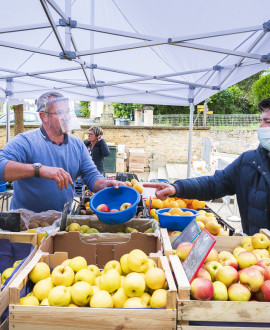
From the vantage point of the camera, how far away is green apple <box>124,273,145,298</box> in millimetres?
1348

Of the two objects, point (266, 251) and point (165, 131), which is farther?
point (165, 131)

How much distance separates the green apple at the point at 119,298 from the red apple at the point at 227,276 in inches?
17.1

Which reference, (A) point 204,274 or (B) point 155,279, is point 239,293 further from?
(B) point 155,279

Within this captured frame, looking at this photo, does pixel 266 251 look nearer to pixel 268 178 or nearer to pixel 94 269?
pixel 268 178

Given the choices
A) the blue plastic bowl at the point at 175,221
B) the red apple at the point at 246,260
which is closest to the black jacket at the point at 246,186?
the blue plastic bowl at the point at 175,221

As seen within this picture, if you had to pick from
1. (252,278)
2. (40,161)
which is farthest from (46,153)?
(252,278)

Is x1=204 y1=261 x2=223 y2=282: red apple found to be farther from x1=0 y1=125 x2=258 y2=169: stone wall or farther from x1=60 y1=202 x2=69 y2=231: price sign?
x1=0 y1=125 x2=258 y2=169: stone wall

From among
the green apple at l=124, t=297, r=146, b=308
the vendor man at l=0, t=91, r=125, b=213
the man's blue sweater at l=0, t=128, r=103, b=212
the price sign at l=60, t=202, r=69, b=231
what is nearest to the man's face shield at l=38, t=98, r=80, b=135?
the vendor man at l=0, t=91, r=125, b=213

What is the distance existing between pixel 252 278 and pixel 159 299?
1.43 ft

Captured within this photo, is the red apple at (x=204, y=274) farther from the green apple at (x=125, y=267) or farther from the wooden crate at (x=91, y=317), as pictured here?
the green apple at (x=125, y=267)

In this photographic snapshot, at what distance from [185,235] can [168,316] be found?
603 mm

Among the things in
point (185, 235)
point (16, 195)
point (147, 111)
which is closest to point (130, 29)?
point (16, 195)

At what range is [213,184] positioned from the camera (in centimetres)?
260

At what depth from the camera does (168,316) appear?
1219 millimetres
